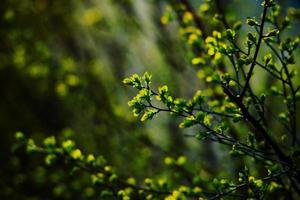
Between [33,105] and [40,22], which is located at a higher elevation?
[40,22]

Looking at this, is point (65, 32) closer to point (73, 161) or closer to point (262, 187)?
point (73, 161)

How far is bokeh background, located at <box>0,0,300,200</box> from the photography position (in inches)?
187

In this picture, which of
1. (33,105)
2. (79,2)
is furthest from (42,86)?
(79,2)

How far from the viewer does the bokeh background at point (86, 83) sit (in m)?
4.76

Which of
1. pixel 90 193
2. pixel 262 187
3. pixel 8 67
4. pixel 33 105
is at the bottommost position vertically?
pixel 262 187

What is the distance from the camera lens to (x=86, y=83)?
525 centimetres

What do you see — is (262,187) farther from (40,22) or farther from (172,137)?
(40,22)

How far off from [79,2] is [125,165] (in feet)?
10.6

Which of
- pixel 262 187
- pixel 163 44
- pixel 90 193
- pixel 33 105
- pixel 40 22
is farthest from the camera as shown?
pixel 33 105

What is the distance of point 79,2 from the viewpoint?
664cm

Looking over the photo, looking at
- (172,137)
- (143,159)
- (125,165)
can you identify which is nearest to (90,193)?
(143,159)

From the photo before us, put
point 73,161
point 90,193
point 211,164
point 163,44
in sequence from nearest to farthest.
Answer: point 73,161 → point 90,193 → point 163,44 → point 211,164

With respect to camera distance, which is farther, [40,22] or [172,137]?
[172,137]

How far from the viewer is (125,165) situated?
17.4ft
